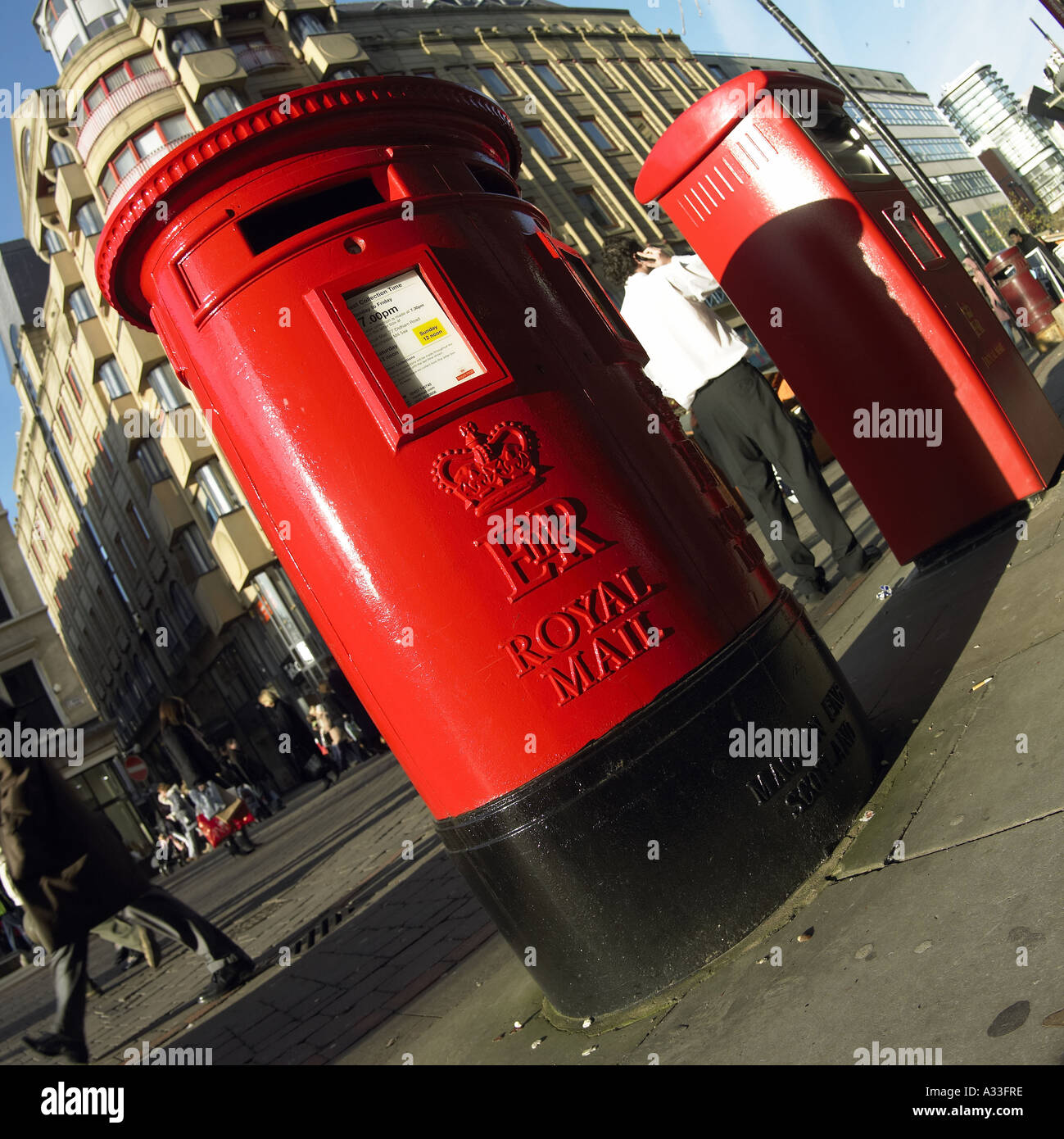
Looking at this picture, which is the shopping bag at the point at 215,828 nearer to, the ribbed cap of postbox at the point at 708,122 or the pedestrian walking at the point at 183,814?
the pedestrian walking at the point at 183,814

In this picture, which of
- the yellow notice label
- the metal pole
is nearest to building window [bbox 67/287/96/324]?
the metal pole

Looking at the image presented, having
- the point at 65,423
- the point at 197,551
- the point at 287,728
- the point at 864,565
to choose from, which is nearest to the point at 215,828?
the point at 287,728

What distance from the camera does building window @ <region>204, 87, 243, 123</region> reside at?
25016 millimetres

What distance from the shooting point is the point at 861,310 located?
475 cm

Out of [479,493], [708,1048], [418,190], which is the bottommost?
[708,1048]

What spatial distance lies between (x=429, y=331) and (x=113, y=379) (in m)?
28.5

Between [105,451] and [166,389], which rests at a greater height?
[105,451]

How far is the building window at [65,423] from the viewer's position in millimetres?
35031

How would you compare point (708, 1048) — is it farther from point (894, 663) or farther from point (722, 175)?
point (722, 175)

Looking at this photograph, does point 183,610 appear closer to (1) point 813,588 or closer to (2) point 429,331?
(1) point 813,588

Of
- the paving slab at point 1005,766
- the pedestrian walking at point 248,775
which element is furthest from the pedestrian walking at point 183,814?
the paving slab at point 1005,766
